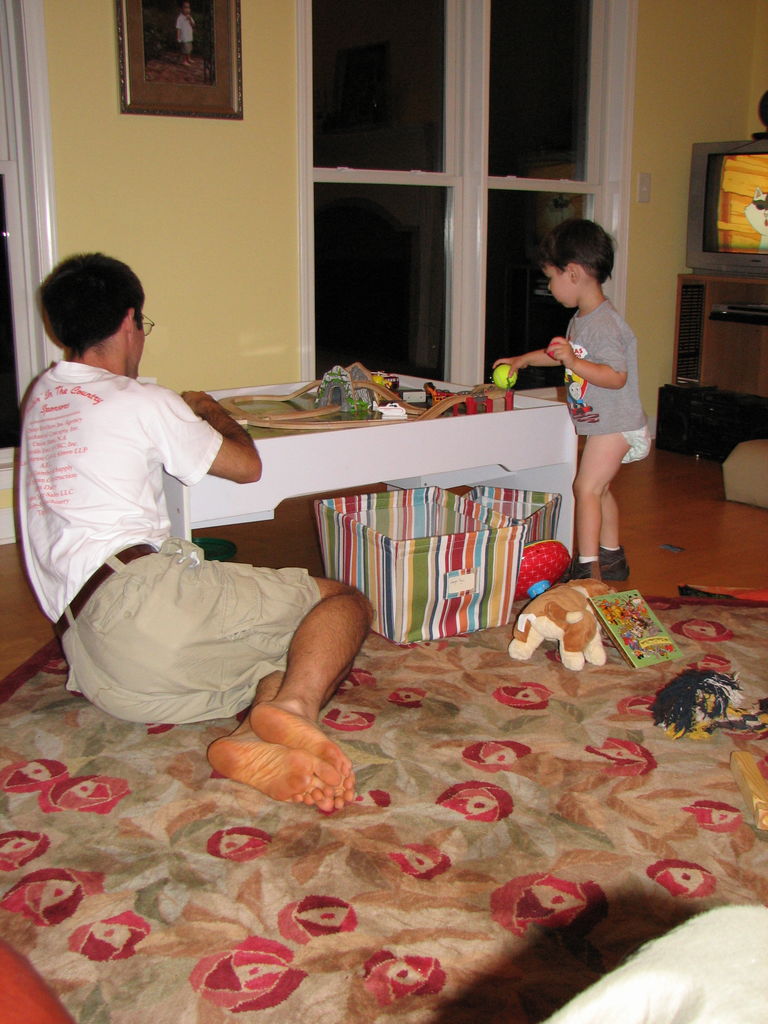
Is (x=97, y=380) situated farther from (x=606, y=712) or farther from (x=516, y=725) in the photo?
(x=606, y=712)

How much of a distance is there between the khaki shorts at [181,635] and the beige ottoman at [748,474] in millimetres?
2279

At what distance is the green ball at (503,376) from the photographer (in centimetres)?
291

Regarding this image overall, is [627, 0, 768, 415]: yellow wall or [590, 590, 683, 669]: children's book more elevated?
[627, 0, 768, 415]: yellow wall

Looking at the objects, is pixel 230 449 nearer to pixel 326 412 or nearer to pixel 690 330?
pixel 326 412

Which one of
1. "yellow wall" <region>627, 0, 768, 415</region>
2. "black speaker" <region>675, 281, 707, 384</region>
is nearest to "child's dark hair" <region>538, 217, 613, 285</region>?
"yellow wall" <region>627, 0, 768, 415</region>

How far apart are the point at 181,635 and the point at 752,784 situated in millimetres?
1068

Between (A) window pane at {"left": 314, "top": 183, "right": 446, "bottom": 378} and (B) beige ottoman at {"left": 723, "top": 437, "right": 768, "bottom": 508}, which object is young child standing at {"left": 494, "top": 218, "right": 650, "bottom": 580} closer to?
(B) beige ottoman at {"left": 723, "top": 437, "right": 768, "bottom": 508}

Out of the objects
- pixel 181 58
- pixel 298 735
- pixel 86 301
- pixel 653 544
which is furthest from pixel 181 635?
pixel 181 58

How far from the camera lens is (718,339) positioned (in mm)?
4961

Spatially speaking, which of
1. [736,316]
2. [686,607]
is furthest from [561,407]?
[736,316]

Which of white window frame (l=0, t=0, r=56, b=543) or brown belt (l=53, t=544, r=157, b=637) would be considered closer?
brown belt (l=53, t=544, r=157, b=637)

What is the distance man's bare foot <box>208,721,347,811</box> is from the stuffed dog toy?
30.1 inches

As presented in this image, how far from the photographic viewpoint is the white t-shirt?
6.15 feet

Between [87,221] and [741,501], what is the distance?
2.59 m
